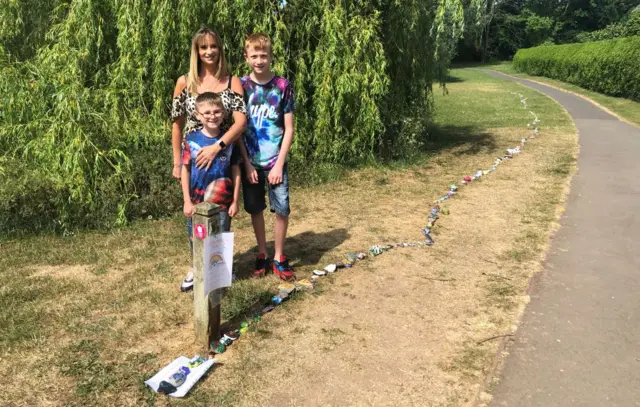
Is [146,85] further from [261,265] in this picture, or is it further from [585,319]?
[585,319]

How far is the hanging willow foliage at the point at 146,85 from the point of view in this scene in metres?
5.50

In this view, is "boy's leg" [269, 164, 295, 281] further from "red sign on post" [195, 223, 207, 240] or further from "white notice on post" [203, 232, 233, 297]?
→ "red sign on post" [195, 223, 207, 240]

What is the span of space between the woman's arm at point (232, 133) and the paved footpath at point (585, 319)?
2326 millimetres

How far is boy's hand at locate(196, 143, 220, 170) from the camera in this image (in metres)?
3.48

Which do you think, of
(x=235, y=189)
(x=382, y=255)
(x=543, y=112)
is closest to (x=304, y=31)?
(x=382, y=255)

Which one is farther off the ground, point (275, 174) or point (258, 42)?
point (258, 42)

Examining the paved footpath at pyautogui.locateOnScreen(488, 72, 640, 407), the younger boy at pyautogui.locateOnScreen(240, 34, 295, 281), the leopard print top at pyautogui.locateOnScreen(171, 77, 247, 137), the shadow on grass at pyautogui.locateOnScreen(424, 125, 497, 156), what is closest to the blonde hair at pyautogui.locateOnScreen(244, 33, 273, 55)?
the younger boy at pyautogui.locateOnScreen(240, 34, 295, 281)

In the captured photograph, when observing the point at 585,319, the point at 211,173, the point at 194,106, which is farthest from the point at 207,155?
the point at 585,319

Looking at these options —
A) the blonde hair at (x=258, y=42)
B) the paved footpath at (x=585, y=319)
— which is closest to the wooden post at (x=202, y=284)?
the blonde hair at (x=258, y=42)

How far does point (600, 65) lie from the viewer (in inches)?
960

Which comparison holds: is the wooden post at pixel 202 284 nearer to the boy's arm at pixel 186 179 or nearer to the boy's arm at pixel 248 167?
the boy's arm at pixel 186 179

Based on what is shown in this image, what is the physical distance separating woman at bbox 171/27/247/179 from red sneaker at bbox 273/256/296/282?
1.17 metres

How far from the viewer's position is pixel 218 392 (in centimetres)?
283

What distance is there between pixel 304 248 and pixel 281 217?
3.11 feet
